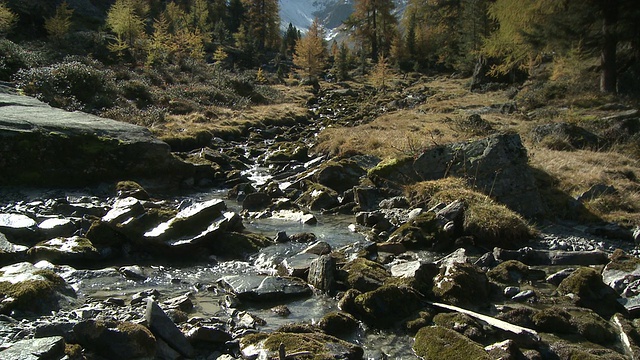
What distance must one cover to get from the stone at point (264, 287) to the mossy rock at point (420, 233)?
2.92 metres

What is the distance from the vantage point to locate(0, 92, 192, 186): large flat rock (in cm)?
1201

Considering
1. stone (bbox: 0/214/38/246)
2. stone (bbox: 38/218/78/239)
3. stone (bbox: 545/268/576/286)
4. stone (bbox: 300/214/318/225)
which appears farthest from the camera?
stone (bbox: 300/214/318/225)

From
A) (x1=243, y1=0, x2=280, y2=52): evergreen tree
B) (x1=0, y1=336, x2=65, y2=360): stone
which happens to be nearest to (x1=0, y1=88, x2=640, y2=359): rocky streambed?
(x1=0, y1=336, x2=65, y2=360): stone

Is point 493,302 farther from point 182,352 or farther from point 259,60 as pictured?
point 259,60

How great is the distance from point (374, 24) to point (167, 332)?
247 ft

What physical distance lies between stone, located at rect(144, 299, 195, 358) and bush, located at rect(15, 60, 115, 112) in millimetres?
19749

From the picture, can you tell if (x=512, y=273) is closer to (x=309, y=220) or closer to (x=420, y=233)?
(x=420, y=233)

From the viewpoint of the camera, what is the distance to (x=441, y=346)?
5000mm

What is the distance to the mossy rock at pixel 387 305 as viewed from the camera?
5.86 m

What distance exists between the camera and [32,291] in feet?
18.5

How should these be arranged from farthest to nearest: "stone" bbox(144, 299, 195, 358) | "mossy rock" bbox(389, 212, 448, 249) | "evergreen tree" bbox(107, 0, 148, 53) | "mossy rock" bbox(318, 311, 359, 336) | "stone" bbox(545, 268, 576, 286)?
"evergreen tree" bbox(107, 0, 148, 53)
"mossy rock" bbox(389, 212, 448, 249)
"stone" bbox(545, 268, 576, 286)
"mossy rock" bbox(318, 311, 359, 336)
"stone" bbox(144, 299, 195, 358)

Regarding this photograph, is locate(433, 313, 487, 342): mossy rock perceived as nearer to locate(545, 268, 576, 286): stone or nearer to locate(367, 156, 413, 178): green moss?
locate(545, 268, 576, 286): stone

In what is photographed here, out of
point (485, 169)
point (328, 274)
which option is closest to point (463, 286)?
point (328, 274)

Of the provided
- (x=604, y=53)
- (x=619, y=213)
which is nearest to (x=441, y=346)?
(x=619, y=213)
